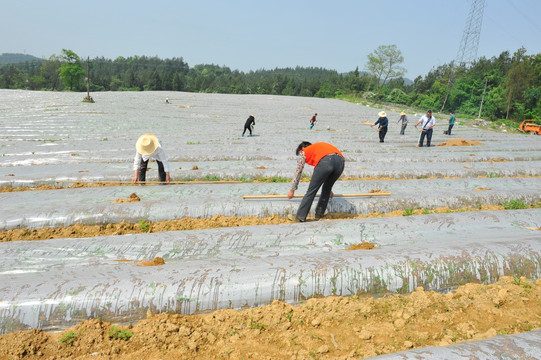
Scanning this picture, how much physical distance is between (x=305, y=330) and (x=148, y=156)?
4.86 m

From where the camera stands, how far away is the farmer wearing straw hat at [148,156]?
20.2 ft

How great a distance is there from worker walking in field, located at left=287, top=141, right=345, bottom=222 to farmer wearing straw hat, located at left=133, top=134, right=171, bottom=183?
9.52ft

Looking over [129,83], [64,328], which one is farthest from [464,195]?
[129,83]

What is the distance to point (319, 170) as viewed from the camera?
15.9ft

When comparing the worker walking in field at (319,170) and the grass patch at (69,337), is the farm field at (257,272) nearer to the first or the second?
the grass patch at (69,337)

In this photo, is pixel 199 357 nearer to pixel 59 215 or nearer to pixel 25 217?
pixel 59 215

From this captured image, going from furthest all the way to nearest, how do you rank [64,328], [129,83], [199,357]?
1. [129,83]
2. [64,328]
3. [199,357]

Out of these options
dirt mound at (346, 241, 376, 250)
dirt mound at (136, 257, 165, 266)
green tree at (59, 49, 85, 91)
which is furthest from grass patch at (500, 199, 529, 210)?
green tree at (59, 49, 85, 91)

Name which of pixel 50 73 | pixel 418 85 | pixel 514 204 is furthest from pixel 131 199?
pixel 50 73

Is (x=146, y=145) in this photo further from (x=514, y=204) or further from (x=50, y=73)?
(x=50, y=73)

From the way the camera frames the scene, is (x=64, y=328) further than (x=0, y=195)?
No

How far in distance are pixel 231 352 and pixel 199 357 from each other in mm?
264

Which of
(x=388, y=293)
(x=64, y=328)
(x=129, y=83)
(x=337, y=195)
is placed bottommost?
(x=64, y=328)

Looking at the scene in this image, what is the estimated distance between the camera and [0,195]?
5852 mm
